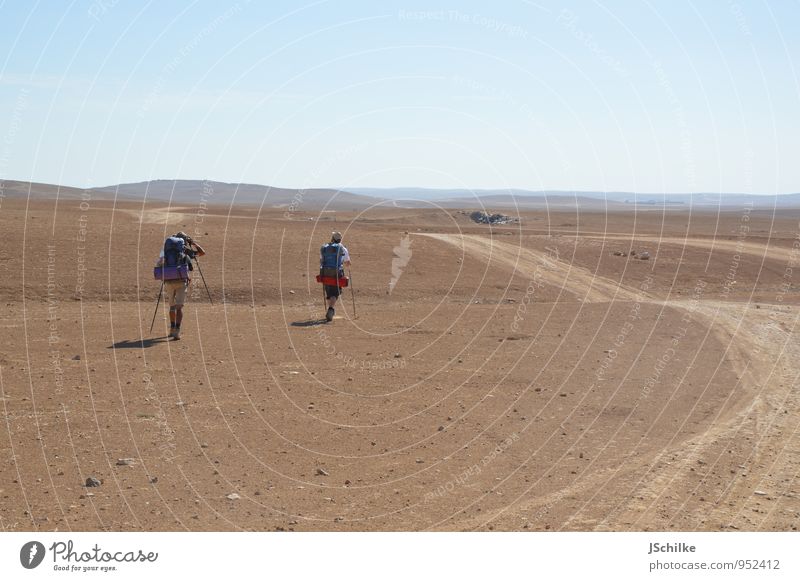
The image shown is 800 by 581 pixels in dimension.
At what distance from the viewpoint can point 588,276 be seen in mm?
33125

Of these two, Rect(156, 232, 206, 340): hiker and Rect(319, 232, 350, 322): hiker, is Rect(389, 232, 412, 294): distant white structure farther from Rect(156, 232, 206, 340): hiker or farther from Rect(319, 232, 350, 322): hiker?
Rect(156, 232, 206, 340): hiker

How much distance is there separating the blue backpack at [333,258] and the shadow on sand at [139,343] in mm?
4766

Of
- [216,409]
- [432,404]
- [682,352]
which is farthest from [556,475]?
[682,352]

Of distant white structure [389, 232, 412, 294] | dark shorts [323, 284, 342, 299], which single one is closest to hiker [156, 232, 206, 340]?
dark shorts [323, 284, 342, 299]

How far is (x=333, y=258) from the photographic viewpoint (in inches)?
840

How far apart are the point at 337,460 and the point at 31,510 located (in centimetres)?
345

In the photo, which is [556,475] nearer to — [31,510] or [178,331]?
[31,510]

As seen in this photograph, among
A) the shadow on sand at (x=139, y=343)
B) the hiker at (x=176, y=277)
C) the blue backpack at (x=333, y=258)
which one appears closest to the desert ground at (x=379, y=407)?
the shadow on sand at (x=139, y=343)
